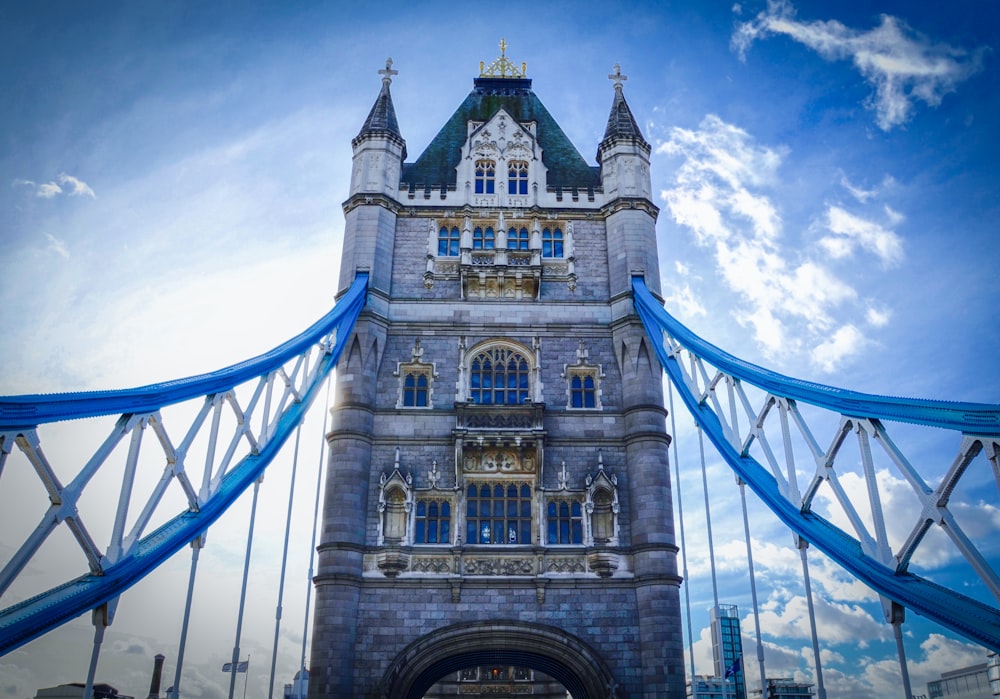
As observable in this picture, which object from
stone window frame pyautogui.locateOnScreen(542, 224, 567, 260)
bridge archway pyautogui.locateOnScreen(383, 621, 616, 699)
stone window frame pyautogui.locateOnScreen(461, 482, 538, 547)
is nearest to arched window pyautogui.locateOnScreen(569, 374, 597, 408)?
stone window frame pyautogui.locateOnScreen(461, 482, 538, 547)

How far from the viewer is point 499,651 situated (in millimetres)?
21594

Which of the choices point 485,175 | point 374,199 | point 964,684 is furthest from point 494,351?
point 964,684

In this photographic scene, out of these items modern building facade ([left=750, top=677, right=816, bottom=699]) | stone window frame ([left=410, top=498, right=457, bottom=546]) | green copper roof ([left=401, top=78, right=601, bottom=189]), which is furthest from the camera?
modern building facade ([left=750, top=677, right=816, bottom=699])

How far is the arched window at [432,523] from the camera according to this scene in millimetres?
22391

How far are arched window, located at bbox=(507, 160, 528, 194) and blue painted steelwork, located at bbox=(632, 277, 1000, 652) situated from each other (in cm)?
771

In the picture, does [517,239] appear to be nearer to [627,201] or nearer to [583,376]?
[627,201]

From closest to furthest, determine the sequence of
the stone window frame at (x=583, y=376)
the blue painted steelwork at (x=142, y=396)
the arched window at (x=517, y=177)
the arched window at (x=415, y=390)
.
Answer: the blue painted steelwork at (x=142, y=396), the arched window at (x=415, y=390), the stone window frame at (x=583, y=376), the arched window at (x=517, y=177)

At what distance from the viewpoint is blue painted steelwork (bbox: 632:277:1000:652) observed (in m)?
12.3

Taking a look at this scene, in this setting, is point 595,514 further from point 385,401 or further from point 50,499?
point 50,499

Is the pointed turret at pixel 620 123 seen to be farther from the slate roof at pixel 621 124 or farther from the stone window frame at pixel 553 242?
the stone window frame at pixel 553 242

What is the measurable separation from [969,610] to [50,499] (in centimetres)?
1444

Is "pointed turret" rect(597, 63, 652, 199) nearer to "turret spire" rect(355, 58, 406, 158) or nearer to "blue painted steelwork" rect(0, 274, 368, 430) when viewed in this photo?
"turret spire" rect(355, 58, 406, 158)

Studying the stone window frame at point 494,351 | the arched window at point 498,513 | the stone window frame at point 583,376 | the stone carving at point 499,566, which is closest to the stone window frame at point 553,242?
the stone window frame at point 494,351

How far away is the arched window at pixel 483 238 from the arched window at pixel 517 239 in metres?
0.55
